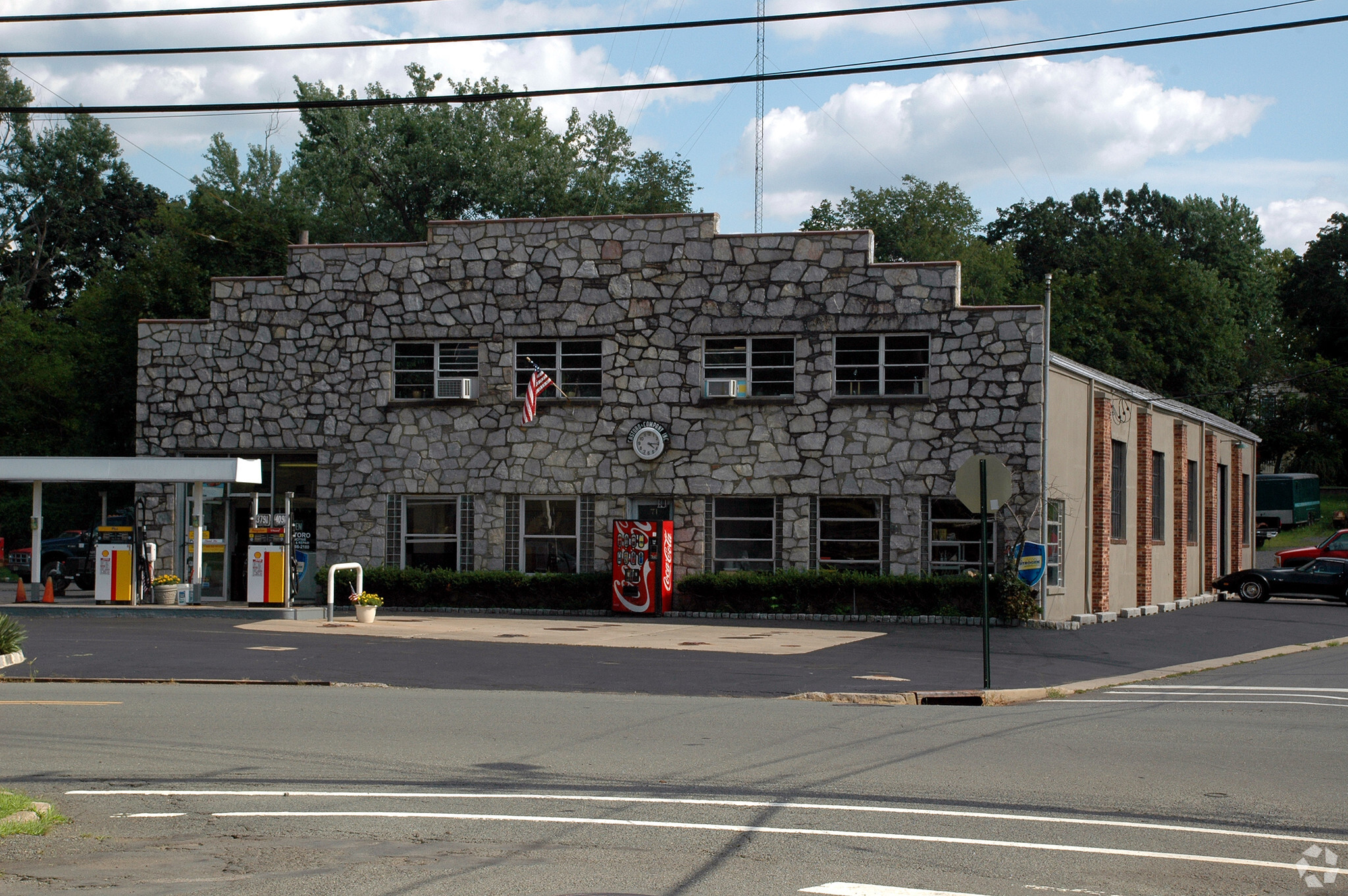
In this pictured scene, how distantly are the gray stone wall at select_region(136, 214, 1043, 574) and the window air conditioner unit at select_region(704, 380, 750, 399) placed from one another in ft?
0.59

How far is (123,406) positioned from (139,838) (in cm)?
3473

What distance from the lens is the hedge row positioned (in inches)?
993

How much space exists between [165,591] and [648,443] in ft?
33.4

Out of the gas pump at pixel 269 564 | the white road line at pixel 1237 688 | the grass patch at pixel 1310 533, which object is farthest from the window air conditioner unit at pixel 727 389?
the grass patch at pixel 1310 533

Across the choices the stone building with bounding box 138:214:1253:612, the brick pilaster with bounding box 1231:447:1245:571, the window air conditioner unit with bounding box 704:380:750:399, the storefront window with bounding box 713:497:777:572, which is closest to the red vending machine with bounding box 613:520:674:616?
the stone building with bounding box 138:214:1253:612

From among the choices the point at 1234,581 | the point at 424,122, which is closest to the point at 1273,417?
the point at 1234,581

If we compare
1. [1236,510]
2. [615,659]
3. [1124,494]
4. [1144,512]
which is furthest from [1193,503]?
[615,659]

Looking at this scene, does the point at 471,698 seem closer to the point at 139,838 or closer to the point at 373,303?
the point at 139,838

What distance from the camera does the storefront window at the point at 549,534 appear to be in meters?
27.7

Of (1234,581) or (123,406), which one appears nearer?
(1234,581)

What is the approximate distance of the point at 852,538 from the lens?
26453 millimetres

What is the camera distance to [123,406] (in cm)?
3900

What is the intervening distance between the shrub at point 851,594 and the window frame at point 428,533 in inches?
204

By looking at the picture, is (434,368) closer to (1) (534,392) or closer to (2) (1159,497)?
(1) (534,392)
